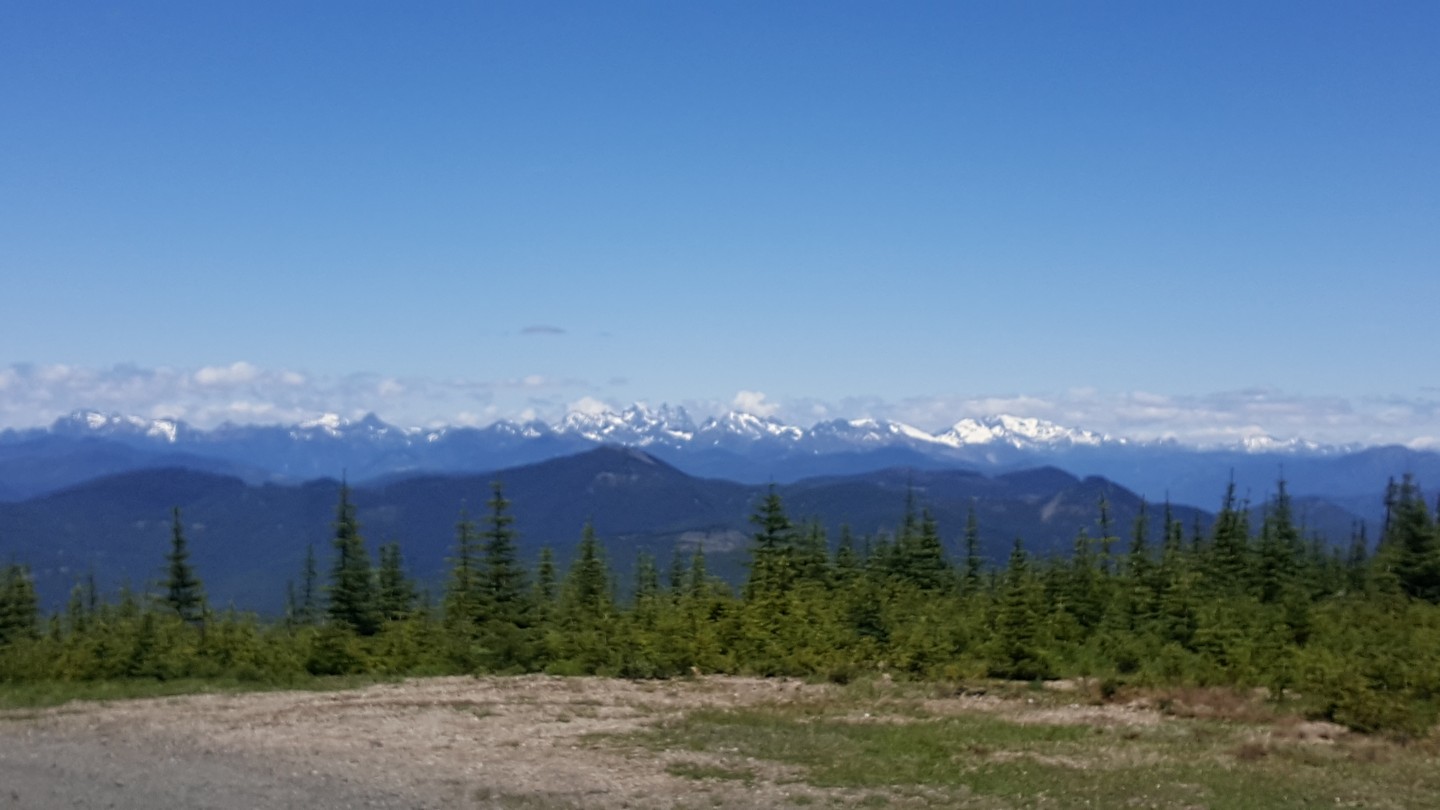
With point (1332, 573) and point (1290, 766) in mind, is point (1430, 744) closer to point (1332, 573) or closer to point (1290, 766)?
point (1290, 766)

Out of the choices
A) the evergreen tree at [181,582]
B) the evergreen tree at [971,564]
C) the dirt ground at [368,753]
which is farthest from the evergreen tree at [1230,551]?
the evergreen tree at [181,582]

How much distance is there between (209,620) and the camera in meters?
38.7

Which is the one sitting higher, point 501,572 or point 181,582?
point 501,572

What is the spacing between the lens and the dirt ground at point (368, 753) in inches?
710

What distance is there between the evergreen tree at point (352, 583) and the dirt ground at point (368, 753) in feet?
80.1

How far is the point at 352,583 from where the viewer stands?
55.8 m

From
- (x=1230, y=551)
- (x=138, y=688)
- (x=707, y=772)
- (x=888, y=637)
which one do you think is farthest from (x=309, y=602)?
(x=707, y=772)

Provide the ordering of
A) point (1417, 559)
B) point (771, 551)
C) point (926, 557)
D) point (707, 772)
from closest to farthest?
1. point (707, 772)
2. point (771, 551)
3. point (1417, 559)
4. point (926, 557)

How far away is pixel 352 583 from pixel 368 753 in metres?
35.9

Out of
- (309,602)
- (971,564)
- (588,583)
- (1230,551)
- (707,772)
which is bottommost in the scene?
(309,602)

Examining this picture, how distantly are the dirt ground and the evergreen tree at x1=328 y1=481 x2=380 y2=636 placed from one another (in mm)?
24407

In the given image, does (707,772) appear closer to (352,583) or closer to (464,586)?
(464,586)

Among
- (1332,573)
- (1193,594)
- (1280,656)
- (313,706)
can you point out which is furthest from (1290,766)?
(1332,573)

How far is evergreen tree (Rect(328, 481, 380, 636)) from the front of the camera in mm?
54344
